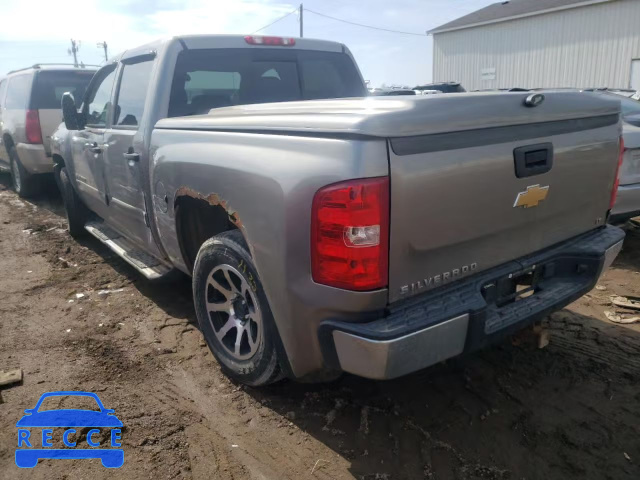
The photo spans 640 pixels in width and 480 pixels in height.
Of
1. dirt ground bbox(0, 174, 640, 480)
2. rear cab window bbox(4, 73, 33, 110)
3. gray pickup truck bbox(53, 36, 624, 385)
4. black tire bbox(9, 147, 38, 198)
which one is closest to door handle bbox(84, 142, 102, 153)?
gray pickup truck bbox(53, 36, 624, 385)

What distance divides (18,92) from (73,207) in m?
3.57

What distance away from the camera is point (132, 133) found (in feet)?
12.2

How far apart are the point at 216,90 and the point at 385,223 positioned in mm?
2301

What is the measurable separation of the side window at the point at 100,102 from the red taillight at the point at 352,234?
2.95m

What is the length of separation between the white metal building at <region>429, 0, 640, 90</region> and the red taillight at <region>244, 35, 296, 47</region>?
19.1 meters

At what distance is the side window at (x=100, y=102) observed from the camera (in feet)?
14.8

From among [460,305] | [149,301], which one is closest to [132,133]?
[149,301]

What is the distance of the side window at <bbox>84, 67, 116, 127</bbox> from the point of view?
4.50m

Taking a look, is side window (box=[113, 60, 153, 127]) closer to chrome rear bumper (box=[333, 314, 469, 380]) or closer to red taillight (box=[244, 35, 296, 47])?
red taillight (box=[244, 35, 296, 47])

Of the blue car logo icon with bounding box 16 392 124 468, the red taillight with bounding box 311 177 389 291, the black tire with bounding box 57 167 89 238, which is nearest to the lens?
the red taillight with bounding box 311 177 389 291

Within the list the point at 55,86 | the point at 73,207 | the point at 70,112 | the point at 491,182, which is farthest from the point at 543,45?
the point at 491,182

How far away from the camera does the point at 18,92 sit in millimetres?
8227

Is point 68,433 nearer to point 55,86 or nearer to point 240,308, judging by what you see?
point 240,308

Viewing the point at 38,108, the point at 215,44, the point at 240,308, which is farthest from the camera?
the point at 38,108
